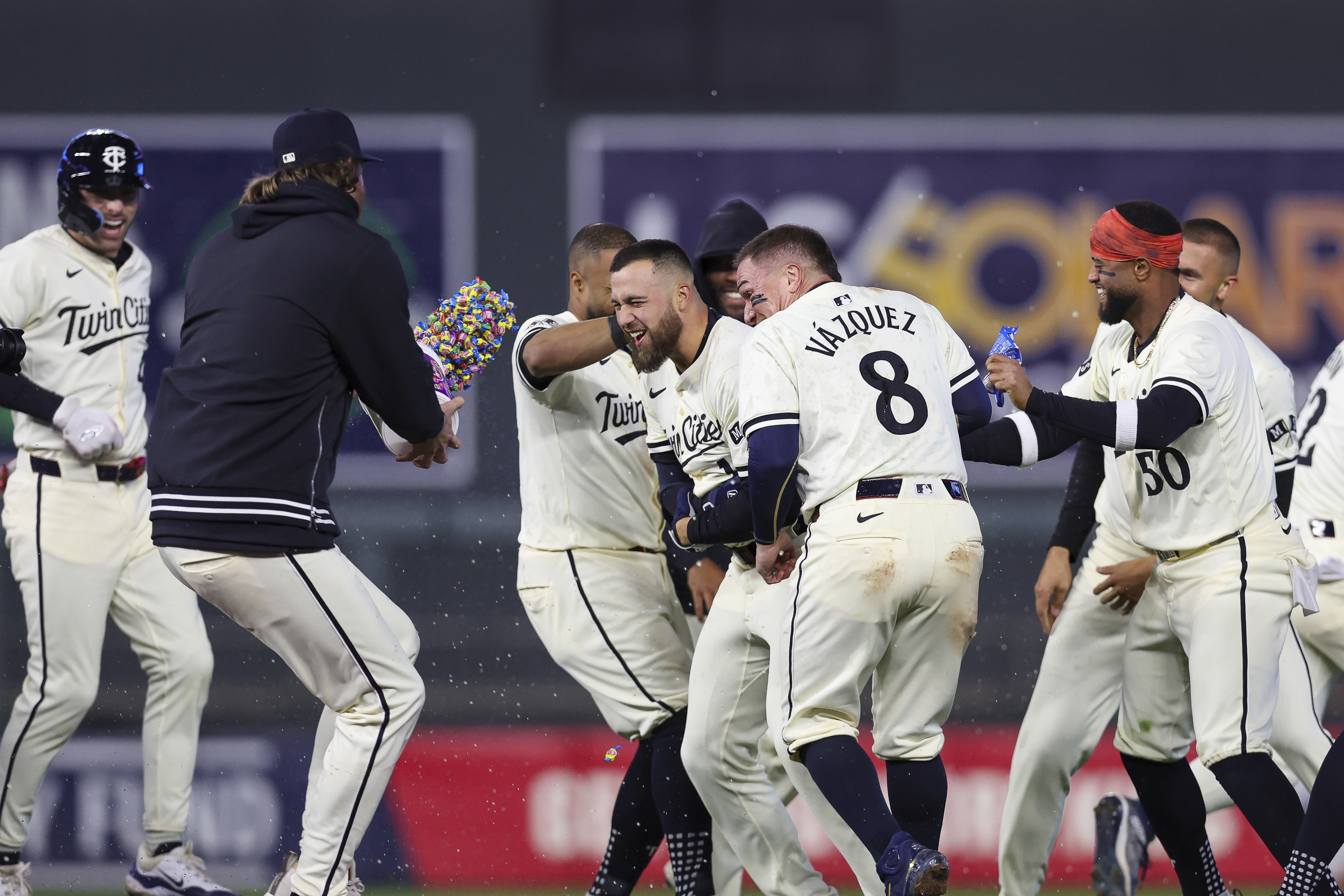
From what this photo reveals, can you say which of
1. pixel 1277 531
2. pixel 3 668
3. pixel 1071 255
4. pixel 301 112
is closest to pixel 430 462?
pixel 301 112

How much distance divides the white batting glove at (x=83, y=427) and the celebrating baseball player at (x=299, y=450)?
50.6 inches

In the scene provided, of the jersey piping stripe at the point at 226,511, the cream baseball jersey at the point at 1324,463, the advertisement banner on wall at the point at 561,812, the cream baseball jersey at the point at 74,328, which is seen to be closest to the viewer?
the jersey piping stripe at the point at 226,511

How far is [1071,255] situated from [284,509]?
4.71m

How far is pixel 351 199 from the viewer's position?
445 centimetres

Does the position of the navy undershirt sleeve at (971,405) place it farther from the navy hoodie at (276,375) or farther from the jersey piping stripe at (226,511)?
the jersey piping stripe at (226,511)

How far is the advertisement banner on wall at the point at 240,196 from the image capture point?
748cm

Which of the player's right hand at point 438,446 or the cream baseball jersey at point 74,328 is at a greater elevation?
the cream baseball jersey at point 74,328

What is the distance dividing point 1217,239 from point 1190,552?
126 cm

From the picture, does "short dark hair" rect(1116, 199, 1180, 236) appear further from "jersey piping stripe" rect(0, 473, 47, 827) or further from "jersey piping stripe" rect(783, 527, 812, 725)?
"jersey piping stripe" rect(0, 473, 47, 827)

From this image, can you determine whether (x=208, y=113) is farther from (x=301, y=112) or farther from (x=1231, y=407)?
(x=1231, y=407)

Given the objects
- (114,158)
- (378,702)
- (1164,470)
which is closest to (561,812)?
(378,702)

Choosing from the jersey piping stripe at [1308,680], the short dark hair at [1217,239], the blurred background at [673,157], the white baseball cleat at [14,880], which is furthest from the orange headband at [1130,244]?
the white baseball cleat at [14,880]

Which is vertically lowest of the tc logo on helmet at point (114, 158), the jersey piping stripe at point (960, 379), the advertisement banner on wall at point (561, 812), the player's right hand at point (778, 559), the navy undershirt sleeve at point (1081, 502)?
the advertisement banner on wall at point (561, 812)

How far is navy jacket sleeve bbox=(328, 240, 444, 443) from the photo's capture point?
422 cm
